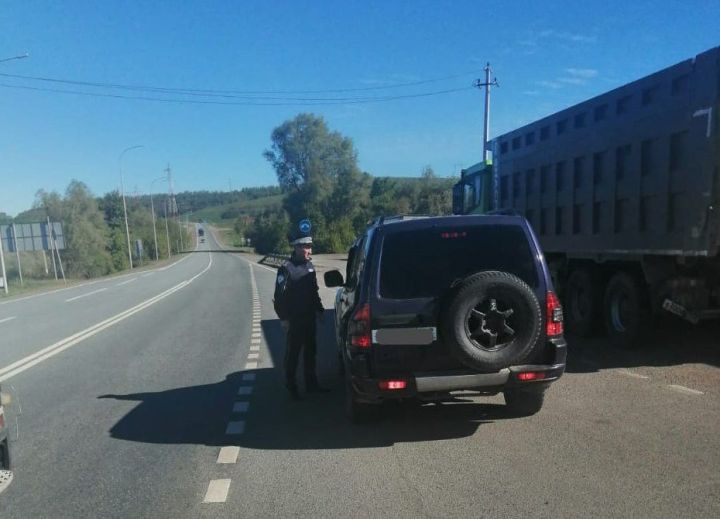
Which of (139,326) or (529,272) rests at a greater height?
(529,272)

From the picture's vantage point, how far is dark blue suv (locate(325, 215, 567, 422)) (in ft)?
15.2

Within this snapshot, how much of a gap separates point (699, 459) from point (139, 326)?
37.8ft

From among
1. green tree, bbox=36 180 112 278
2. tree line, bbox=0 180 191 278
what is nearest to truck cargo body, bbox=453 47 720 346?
tree line, bbox=0 180 191 278

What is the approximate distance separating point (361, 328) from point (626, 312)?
523 cm

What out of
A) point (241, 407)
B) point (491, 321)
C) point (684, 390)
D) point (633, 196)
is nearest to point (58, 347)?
point (241, 407)

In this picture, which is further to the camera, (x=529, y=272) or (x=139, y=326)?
(x=139, y=326)

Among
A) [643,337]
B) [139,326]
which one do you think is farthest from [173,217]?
[643,337]

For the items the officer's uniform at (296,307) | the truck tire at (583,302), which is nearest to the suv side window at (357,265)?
the officer's uniform at (296,307)

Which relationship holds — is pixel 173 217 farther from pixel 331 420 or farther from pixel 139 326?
pixel 331 420

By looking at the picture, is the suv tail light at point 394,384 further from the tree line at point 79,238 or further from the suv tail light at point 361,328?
the tree line at point 79,238

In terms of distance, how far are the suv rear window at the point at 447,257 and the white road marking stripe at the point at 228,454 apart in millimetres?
1787

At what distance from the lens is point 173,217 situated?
125125mm

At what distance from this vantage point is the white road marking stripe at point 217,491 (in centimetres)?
395

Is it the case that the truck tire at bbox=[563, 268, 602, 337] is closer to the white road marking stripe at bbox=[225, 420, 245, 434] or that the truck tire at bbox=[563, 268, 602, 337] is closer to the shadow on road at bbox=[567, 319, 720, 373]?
the shadow on road at bbox=[567, 319, 720, 373]
